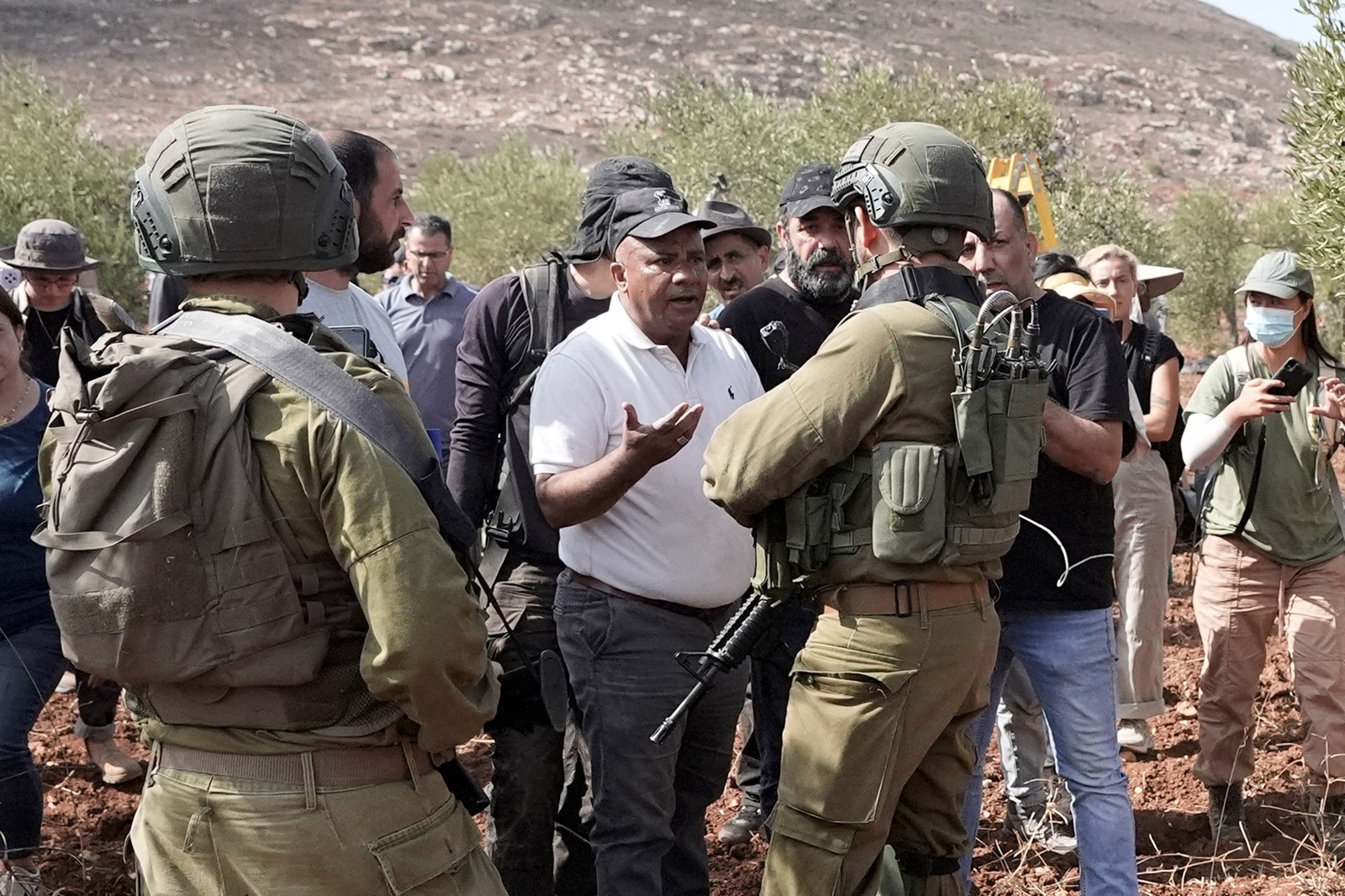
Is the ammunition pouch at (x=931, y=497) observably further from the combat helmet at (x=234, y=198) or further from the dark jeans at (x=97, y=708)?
the dark jeans at (x=97, y=708)

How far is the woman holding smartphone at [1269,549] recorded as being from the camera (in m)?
4.93

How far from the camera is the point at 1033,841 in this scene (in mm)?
4711

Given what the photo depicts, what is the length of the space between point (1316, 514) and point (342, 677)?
12.7 feet

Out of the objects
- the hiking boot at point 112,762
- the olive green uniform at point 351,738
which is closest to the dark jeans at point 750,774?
the hiking boot at point 112,762

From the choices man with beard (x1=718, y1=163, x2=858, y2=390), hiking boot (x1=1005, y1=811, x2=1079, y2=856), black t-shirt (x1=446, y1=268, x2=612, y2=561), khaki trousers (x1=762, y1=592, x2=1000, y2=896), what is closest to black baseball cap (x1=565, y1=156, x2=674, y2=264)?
black t-shirt (x1=446, y1=268, x2=612, y2=561)

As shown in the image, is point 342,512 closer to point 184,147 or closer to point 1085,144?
point 184,147

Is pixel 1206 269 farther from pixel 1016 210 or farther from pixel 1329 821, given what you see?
pixel 1016 210

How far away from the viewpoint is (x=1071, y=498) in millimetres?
4059

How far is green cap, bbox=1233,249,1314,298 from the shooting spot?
4.94 metres

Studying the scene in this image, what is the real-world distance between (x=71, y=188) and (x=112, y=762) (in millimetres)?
20719

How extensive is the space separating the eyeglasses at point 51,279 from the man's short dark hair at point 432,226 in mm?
2009

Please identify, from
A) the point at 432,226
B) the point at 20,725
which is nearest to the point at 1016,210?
the point at 20,725

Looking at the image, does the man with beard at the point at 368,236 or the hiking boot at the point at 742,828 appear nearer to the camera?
the man with beard at the point at 368,236

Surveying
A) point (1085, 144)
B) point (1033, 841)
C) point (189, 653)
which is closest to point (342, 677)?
point (189, 653)
